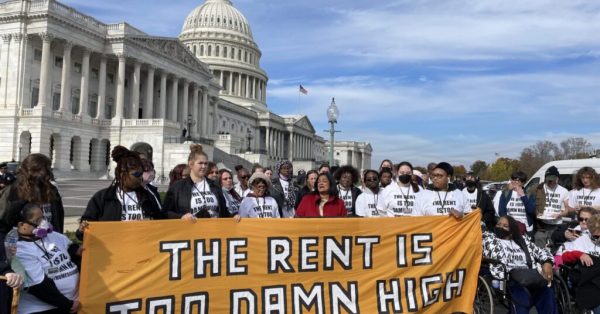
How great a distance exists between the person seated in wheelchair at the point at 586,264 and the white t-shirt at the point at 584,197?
8.95ft

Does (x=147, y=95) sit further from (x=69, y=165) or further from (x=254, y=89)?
(x=254, y=89)

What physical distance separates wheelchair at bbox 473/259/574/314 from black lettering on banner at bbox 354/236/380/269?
1.53 metres

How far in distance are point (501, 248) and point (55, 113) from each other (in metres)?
48.4

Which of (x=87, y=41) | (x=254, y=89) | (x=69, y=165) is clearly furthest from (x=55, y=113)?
(x=254, y=89)

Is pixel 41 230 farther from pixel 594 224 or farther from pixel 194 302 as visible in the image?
pixel 594 224

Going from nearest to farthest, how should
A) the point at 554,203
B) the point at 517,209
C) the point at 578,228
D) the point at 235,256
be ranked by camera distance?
the point at 235,256 → the point at 578,228 → the point at 517,209 → the point at 554,203

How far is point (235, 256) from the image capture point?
6.08 m

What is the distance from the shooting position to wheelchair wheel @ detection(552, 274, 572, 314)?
7016 mm

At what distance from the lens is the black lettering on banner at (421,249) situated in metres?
6.88

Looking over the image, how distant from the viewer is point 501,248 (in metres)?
6.98

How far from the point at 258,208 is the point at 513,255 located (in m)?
3.52

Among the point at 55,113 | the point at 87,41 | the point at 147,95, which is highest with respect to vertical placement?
the point at 87,41

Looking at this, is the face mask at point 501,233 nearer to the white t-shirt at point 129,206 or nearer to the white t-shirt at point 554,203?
the white t-shirt at point 554,203

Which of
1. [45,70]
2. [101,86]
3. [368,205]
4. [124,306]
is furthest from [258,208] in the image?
[101,86]
